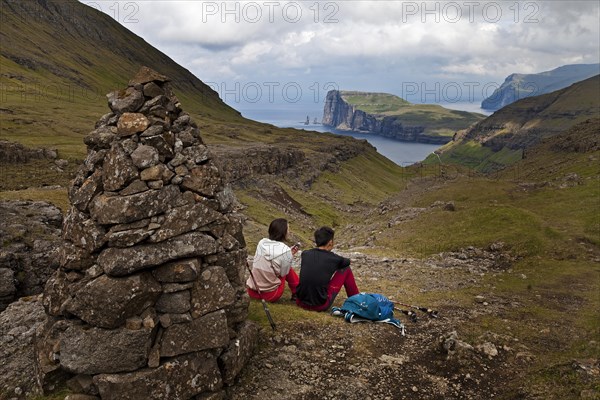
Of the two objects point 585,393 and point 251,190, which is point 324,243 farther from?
Result: point 251,190

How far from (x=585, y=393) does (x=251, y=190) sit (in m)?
103

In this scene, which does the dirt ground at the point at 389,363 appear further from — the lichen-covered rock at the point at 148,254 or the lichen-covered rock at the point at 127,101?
the lichen-covered rock at the point at 127,101

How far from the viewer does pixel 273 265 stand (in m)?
16.0

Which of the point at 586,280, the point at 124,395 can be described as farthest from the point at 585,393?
the point at 586,280

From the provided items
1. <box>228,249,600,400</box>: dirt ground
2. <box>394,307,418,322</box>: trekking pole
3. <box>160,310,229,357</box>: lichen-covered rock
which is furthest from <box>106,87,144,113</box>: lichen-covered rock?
<box>394,307,418,322</box>: trekking pole

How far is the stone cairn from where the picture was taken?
11281 millimetres

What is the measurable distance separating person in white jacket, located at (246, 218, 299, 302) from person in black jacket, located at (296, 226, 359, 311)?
0.52 meters


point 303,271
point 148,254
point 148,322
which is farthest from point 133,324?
point 303,271

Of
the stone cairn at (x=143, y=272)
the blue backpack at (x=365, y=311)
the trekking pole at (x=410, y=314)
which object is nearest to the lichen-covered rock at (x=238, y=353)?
the stone cairn at (x=143, y=272)

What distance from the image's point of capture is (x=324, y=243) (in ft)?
52.5

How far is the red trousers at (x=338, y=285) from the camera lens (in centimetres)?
1656

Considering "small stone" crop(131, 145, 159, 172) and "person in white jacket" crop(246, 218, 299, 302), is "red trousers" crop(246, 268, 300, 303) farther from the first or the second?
"small stone" crop(131, 145, 159, 172)

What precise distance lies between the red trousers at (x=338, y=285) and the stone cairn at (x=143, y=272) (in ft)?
15.7

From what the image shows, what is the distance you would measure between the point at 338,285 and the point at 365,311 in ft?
4.73
